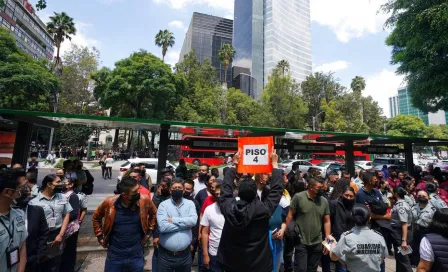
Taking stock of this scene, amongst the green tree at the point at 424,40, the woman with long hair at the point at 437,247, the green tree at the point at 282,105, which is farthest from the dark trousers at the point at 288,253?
the green tree at the point at 282,105

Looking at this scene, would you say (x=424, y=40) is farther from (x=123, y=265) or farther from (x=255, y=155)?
(x=123, y=265)

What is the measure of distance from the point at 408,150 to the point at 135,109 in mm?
29895

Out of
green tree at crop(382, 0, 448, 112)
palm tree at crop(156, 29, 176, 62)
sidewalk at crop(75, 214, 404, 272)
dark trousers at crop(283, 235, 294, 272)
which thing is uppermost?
palm tree at crop(156, 29, 176, 62)

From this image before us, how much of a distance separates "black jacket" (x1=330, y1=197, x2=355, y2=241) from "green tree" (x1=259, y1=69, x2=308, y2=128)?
92.6 feet

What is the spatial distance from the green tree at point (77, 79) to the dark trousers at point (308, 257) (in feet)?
120

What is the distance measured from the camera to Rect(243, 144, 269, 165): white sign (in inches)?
123

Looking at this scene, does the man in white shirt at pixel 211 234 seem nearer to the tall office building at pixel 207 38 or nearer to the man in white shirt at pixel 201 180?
the man in white shirt at pixel 201 180

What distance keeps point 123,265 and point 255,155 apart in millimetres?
2088

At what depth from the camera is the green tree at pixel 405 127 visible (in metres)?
56.8

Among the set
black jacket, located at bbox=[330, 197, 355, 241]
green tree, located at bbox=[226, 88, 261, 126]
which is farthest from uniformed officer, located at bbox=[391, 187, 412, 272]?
green tree, located at bbox=[226, 88, 261, 126]

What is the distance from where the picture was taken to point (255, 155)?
3211 millimetres

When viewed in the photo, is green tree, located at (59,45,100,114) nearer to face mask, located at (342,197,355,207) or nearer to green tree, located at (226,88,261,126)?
green tree, located at (226,88,261,126)

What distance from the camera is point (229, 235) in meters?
2.47

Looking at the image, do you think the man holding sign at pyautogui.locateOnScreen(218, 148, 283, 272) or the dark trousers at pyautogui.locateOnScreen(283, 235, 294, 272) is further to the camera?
the dark trousers at pyautogui.locateOnScreen(283, 235, 294, 272)
